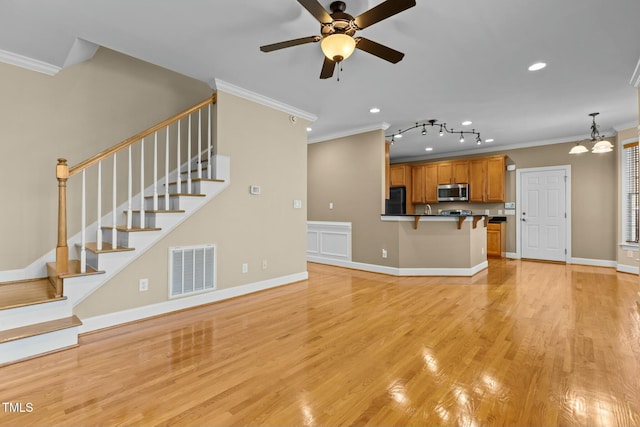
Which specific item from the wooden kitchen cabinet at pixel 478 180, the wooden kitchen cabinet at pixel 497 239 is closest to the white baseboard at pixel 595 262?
the wooden kitchen cabinet at pixel 497 239

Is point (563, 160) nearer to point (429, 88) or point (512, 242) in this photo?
point (512, 242)

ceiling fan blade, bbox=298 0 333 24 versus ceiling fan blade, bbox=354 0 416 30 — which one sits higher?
ceiling fan blade, bbox=298 0 333 24

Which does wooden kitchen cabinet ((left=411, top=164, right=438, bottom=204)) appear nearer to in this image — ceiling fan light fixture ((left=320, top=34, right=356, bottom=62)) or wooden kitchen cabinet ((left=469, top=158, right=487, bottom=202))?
wooden kitchen cabinet ((left=469, top=158, right=487, bottom=202))

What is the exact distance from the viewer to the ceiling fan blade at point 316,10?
195 centimetres

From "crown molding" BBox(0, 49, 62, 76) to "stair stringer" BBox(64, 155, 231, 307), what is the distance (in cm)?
186

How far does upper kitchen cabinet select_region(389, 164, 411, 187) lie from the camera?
820 cm

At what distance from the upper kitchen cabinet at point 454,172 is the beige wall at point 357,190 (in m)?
3.11

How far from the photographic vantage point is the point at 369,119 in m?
5.12

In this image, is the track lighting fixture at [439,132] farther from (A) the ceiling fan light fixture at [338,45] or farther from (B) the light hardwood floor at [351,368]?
(A) the ceiling fan light fixture at [338,45]

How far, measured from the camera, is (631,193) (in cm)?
548

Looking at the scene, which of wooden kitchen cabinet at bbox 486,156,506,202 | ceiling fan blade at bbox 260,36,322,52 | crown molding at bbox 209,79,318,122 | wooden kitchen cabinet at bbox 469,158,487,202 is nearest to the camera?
ceiling fan blade at bbox 260,36,322,52

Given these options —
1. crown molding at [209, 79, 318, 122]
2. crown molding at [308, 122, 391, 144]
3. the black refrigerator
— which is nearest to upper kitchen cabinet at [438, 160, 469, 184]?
the black refrigerator

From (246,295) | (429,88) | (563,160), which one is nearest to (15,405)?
(246,295)

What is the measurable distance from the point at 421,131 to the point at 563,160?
3211 millimetres
